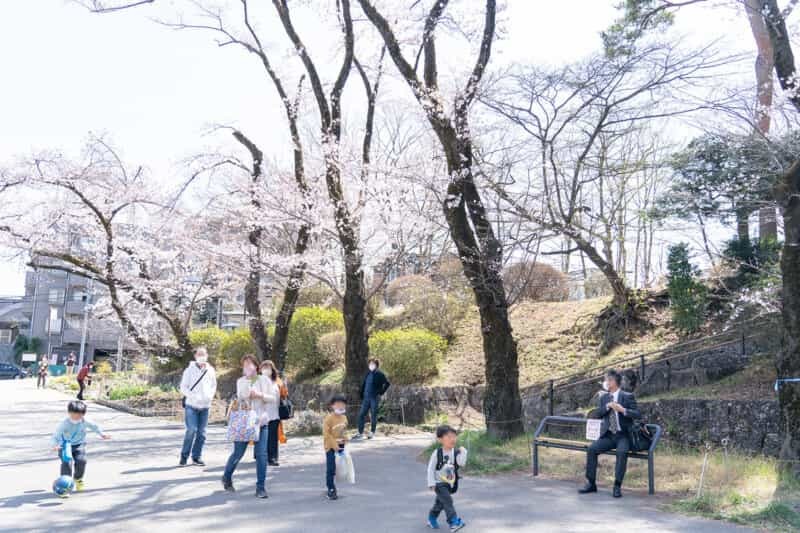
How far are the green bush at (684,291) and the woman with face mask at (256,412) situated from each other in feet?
36.3

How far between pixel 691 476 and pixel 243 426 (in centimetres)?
535

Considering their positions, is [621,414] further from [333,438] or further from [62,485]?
[62,485]

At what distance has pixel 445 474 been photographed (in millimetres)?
5738

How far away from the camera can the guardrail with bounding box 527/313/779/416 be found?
1320 centimetres

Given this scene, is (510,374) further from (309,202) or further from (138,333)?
(138,333)

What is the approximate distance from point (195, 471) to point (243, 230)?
10799mm

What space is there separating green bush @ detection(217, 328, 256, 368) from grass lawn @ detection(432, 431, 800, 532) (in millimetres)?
14302

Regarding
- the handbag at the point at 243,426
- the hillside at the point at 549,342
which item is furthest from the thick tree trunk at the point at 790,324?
the hillside at the point at 549,342

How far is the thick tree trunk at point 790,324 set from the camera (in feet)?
25.5

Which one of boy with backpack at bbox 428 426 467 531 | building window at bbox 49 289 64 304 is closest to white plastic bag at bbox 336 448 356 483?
boy with backpack at bbox 428 426 467 531

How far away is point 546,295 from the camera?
23.6 metres

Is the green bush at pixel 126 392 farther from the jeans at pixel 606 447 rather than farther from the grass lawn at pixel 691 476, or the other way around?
the jeans at pixel 606 447

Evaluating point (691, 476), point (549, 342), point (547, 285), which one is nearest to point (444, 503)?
point (691, 476)

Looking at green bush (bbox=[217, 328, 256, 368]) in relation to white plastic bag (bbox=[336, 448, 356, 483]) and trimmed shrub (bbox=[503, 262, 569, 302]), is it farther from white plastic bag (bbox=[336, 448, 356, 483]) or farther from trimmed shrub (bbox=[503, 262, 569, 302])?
white plastic bag (bbox=[336, 448, 356, 483])
